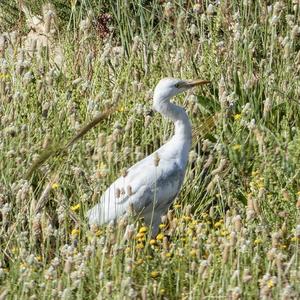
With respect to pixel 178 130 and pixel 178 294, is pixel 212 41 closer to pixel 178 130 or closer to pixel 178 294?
pixel 178 130

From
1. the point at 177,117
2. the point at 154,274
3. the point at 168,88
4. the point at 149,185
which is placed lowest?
the point at 154,274

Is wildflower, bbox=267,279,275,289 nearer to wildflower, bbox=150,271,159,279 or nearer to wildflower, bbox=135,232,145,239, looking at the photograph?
wildflower, bbox=150,271,159,279

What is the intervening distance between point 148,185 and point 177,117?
403 millimetres

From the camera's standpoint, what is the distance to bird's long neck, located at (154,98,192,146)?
559cm

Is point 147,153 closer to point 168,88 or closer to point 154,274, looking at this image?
point 168,88

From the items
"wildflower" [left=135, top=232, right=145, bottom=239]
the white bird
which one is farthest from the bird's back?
"wildflower" [left=135, top=232, right=145, bottom=239]

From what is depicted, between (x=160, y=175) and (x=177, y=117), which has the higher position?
(x=177, y=117)

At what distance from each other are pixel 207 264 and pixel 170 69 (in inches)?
104

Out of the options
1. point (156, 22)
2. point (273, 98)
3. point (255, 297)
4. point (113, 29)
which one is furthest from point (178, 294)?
point (156, 22)

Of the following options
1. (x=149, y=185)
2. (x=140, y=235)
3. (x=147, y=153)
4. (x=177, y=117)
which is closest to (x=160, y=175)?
(x=149, y=185)

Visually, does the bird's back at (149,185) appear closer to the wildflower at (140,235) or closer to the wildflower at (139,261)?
the wildflower at (140,235)

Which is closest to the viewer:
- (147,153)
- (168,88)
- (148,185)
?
(148,185)

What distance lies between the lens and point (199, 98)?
6.29m

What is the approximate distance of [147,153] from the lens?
5.96 metres
